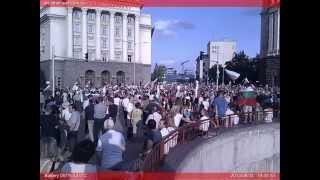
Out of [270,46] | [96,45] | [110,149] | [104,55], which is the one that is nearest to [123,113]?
[110,149]

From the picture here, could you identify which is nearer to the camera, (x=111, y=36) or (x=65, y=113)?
(x=65, y=113)

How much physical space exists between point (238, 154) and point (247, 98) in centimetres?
50

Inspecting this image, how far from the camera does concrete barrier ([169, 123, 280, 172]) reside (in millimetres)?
4621

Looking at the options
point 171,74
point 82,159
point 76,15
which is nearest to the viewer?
point 82,159

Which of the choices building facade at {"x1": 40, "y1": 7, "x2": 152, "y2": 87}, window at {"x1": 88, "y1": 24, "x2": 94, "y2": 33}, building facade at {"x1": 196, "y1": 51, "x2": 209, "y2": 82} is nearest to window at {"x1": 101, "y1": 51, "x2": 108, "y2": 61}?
building facade at {"x1": 40, "y1": 7, "x2": 152, "y2": 87}

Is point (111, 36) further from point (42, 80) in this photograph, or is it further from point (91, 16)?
point (42, 80)

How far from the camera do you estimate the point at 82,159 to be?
15.0 feet

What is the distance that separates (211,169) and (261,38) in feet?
3.93

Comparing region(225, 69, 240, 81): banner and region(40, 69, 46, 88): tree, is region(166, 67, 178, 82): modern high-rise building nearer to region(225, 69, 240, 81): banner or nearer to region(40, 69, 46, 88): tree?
region(225, 69, 240, 81): banner

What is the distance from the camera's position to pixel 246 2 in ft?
14.9

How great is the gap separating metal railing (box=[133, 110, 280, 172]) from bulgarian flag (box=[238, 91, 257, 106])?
0.09 m

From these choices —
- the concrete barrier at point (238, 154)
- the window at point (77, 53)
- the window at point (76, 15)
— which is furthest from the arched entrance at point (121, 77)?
the concrete barrier at point (238, 154)

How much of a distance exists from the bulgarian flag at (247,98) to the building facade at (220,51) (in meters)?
0.33
